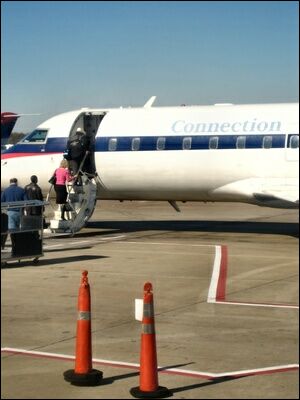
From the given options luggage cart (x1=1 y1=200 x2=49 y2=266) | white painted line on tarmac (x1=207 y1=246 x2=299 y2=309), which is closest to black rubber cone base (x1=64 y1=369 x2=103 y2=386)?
white painted line on tarmac (x1=207 y1=246 x2=299 y2=309)

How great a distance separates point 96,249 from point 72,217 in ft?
7.55

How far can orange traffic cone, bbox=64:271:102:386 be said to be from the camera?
19.2ft

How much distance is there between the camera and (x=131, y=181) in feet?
58.3

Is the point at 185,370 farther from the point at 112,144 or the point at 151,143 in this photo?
the point at 112,144

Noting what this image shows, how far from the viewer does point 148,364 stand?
18.9ft

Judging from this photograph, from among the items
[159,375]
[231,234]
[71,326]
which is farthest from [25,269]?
[231,234]

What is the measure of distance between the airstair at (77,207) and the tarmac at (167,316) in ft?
1.12

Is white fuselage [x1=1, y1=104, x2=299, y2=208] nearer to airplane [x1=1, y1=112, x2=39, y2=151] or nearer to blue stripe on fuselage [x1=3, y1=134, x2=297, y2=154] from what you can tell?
blue stripe on fuselage [x1=3, y1=134, x2=297, y2=154]

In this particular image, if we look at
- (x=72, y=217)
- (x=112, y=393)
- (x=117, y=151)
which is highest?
(x=117, y=151)

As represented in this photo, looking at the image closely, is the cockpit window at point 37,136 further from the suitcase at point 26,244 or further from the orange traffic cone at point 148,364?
the orange traffic cone at point 148,364

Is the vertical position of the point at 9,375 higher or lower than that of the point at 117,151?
lower

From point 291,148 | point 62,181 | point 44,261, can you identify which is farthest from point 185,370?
point 62,181

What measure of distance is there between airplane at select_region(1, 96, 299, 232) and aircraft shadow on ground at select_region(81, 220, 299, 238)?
1.70m

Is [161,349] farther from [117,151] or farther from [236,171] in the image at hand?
[117,151]
